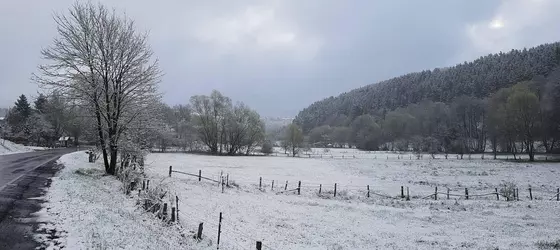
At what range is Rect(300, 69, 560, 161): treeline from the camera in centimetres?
7212

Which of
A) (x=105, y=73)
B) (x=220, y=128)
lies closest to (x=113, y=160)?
(x=105, y=73)

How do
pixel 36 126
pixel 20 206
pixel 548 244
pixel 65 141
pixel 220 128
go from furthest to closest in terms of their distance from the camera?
pixel 220 128
pixel 65 141
pixel 36 126
pixel 548 244
pixel 20 206

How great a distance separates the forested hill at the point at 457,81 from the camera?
113438 millimetres

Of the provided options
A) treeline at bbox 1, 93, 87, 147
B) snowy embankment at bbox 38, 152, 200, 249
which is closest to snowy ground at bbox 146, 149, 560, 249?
snowy embankment at bbox 38, 152, 200, 249

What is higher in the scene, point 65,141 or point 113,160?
point 65,141

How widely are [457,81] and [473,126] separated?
1253 inches

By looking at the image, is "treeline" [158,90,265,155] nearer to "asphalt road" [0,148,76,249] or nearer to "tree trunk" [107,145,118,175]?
"tree trunk" [107,145,118,175]

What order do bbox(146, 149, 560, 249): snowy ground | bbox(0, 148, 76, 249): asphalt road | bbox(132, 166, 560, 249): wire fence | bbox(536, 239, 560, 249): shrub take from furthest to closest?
bbox(146, 149, 560, 249): snowy ground → bbox(536, 239, 560, 249): shrub → bbox(132, 166, 560, 249): wire fence → bbox(0, 148, 76, 249): asphalt road

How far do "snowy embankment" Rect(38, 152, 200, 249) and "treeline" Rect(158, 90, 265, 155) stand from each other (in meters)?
80.1

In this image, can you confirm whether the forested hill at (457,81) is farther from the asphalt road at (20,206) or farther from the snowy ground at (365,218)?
the asphalt road at (20,206)

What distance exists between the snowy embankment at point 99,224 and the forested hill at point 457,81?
123811 millimetres

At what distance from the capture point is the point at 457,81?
138 meters

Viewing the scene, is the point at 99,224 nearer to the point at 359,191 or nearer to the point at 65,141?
the point at 359,191

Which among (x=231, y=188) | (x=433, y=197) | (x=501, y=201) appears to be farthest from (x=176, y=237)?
(x=501, y=201)
